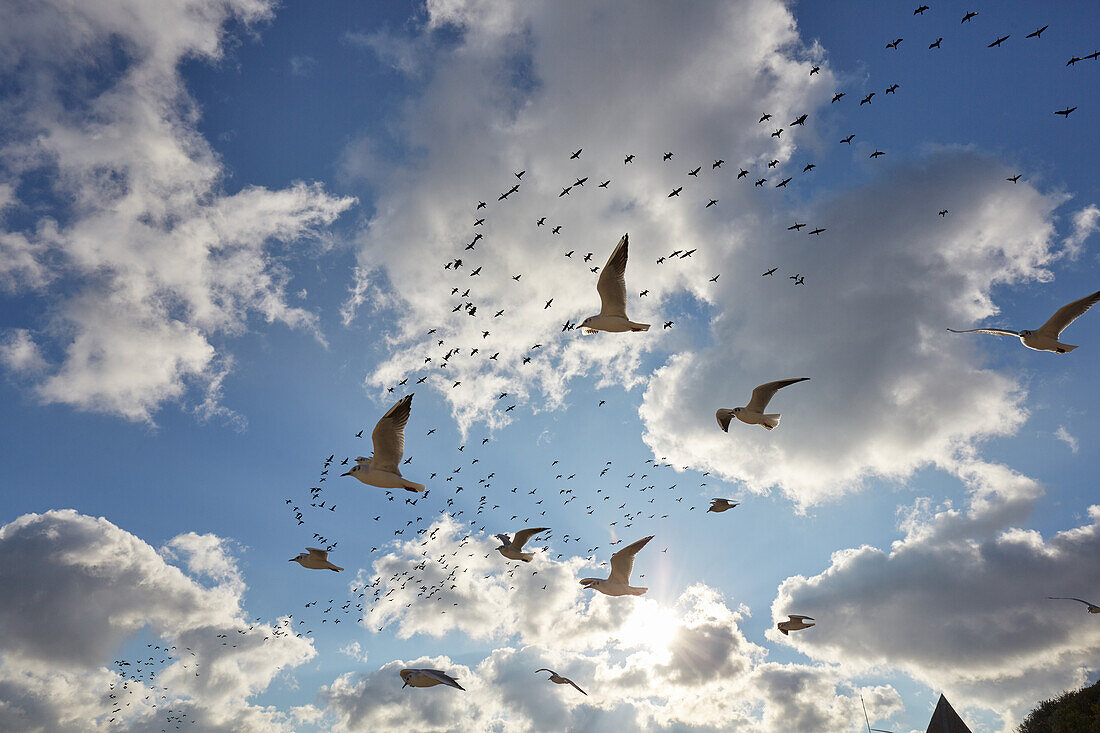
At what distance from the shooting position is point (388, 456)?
19.3m

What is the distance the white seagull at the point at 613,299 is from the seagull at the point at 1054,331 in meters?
11.9

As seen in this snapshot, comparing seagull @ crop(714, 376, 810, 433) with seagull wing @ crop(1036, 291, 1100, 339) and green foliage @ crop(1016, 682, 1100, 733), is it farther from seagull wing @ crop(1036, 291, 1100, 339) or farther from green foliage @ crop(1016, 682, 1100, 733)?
green foliage @ crop(1016, 682, 1100, 733)

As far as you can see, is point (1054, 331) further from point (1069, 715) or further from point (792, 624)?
point (1069, 715)

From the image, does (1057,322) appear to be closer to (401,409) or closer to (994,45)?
(994,45)

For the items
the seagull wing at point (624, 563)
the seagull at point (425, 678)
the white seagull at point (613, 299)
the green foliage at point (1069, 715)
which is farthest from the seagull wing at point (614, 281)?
the green foliage at point (1069, 715)

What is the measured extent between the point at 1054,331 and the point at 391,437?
2375 cm

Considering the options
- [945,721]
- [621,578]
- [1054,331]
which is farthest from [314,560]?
[945,721]

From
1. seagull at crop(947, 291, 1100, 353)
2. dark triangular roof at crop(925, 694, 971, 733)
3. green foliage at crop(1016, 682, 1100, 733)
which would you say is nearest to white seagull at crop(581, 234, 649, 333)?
seagull at crop(947, 291, 1100, 353)

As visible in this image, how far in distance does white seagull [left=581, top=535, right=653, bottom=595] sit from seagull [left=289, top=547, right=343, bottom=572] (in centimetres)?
1152

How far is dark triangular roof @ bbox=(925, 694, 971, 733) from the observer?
191 ft

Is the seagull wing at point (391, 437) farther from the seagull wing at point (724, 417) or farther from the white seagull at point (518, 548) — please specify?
the seagull wing at point (724, 417)

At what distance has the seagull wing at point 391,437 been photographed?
1870 cm

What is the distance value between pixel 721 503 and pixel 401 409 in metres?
16.7

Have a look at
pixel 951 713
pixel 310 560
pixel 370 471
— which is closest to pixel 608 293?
pixel 370 471
